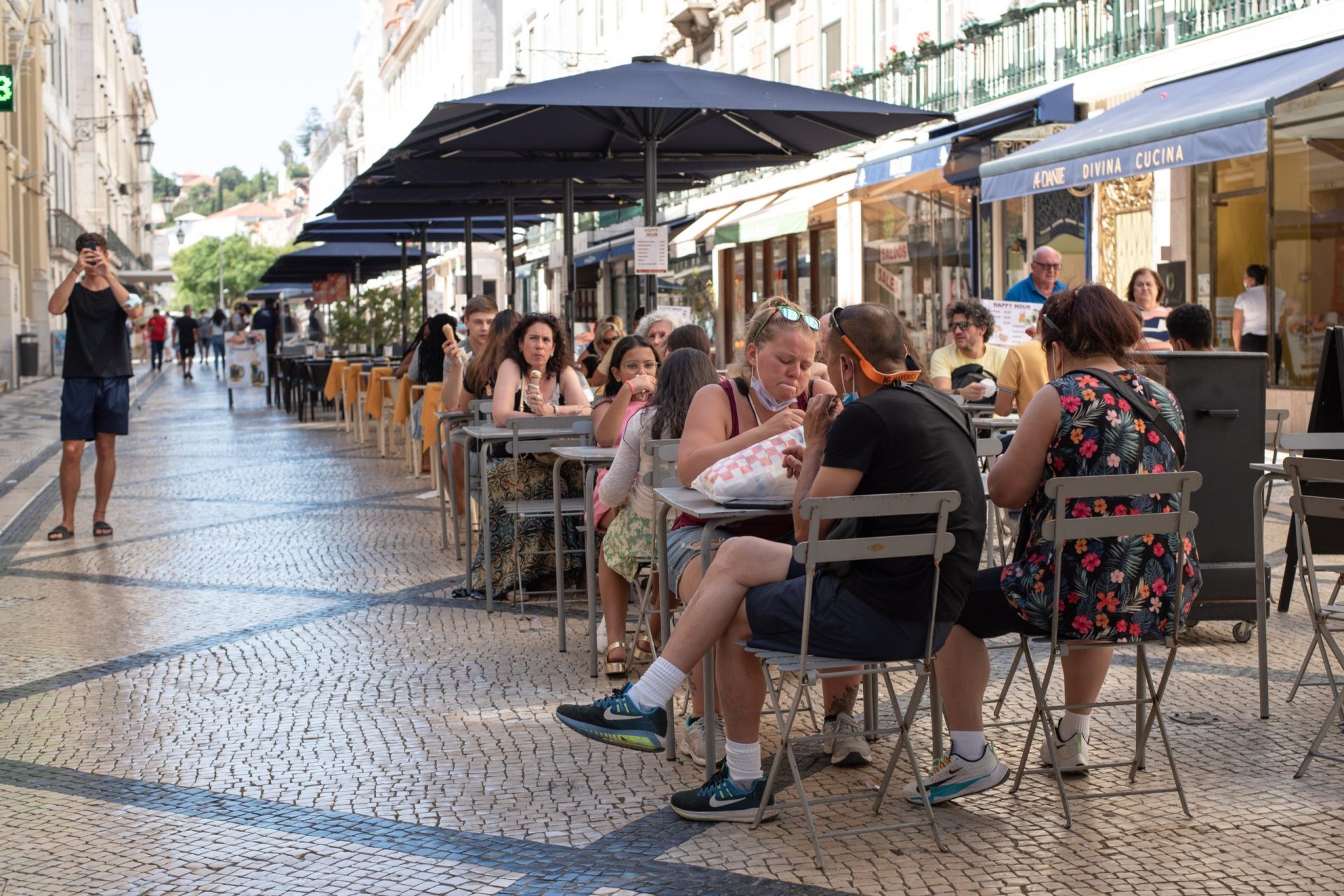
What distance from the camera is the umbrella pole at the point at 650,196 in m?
11.6

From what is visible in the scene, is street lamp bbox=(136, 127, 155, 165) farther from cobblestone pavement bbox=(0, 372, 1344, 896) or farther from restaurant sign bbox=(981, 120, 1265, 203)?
cobblestone pavement bbox=(0, 372, 1344, 896)

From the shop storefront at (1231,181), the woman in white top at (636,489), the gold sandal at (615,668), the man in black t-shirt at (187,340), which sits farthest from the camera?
the man in black t-shirt at (187,340)

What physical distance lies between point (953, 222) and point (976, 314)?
1299 cm

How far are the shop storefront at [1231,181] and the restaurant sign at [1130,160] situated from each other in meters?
0.01

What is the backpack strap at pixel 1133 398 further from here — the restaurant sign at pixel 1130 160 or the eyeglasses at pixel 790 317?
the restaurant sign at pixel 1130 160

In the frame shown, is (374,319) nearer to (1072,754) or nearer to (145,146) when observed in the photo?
(1072,754)

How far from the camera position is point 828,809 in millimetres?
4531

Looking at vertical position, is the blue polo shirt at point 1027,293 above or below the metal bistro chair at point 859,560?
above

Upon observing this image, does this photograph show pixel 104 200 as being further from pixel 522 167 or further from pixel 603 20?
pixel 522 167

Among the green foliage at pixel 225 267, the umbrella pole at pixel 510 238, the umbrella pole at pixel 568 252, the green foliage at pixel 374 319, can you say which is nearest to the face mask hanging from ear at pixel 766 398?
the umbrella pole at pixel 568 252

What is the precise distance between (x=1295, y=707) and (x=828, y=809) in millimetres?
1978

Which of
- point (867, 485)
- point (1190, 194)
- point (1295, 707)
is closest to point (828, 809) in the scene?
point (867, 485)

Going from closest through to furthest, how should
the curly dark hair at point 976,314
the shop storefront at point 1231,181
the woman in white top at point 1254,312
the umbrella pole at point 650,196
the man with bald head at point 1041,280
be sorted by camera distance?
the curly dark hair at point 976,314 < the man with bald head at point 1041,280 < the umbrella pole at point 650,196 < the shop storefront at point 1231,181 < the woman in white top at point 1254,312

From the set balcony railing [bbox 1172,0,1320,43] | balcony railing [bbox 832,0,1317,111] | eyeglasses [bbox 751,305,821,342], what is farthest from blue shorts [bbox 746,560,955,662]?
balcony railing [bbox 1172,0,1320,43]
